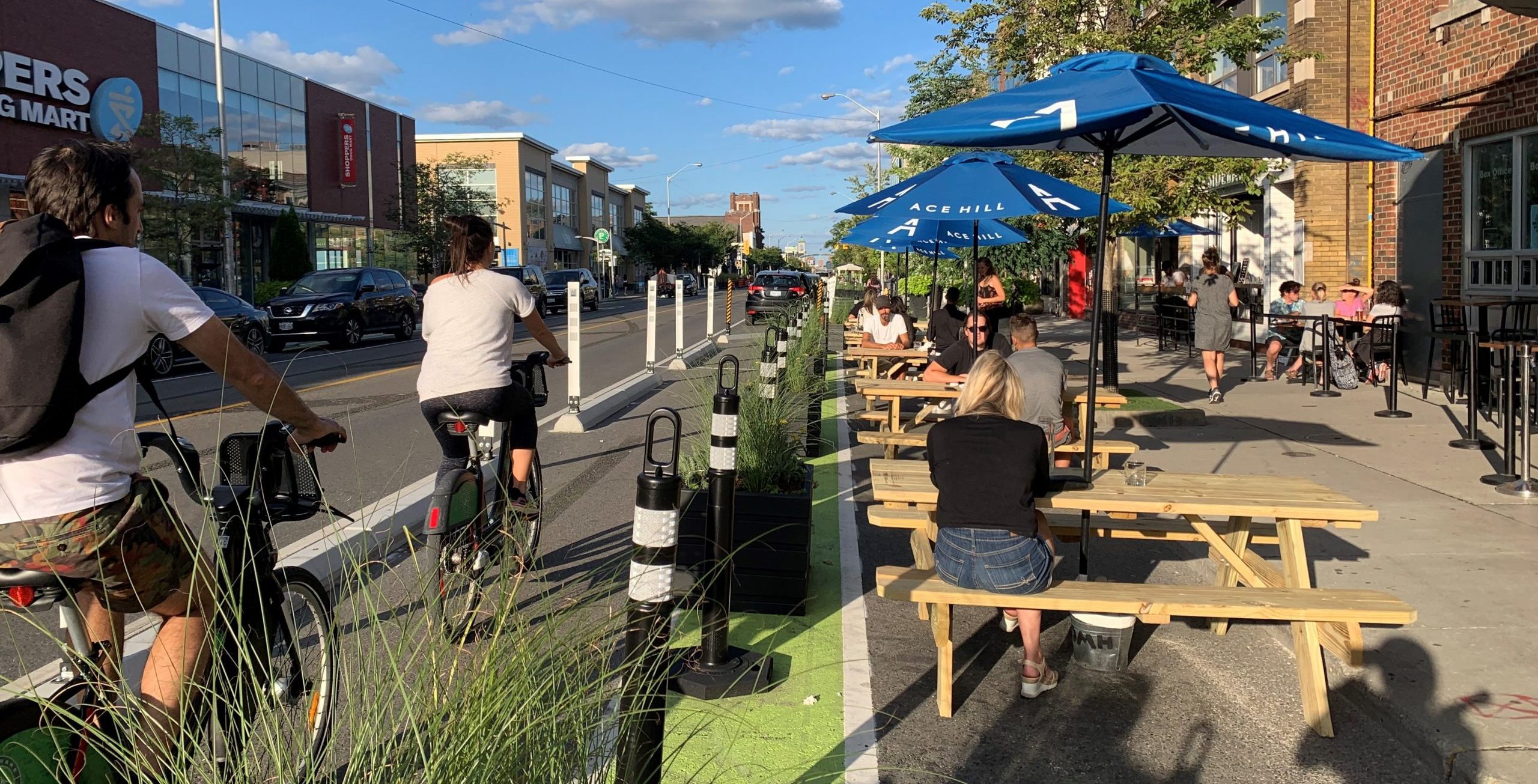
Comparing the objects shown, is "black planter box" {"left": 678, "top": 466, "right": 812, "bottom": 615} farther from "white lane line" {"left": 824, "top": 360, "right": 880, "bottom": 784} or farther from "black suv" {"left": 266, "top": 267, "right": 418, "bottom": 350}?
"black suv" {"left": 266, "top": 267, "right": 418, "bottom": 350}

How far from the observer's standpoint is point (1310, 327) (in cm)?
1555

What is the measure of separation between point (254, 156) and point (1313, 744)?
44328 millimetres

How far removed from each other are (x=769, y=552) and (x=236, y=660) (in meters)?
2.99

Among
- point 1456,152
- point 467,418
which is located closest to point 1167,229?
point 1456,152

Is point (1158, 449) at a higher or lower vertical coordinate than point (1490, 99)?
lower

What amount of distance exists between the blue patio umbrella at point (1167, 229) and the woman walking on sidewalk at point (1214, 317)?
875 millimetres

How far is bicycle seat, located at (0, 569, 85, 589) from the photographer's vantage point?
2639mm

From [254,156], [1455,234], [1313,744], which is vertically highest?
[254,156]

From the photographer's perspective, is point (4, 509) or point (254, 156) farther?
point (254, 156)

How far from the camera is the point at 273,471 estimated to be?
3.20 metres

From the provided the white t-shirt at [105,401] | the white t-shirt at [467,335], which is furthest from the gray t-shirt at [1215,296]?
the white t-shirt at [105,401]

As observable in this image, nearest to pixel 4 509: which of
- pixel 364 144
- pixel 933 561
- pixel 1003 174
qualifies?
pixel 933 561

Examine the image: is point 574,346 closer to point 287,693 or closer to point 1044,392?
point 1044,392

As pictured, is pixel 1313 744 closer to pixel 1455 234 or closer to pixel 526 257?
pixel 1455 234
